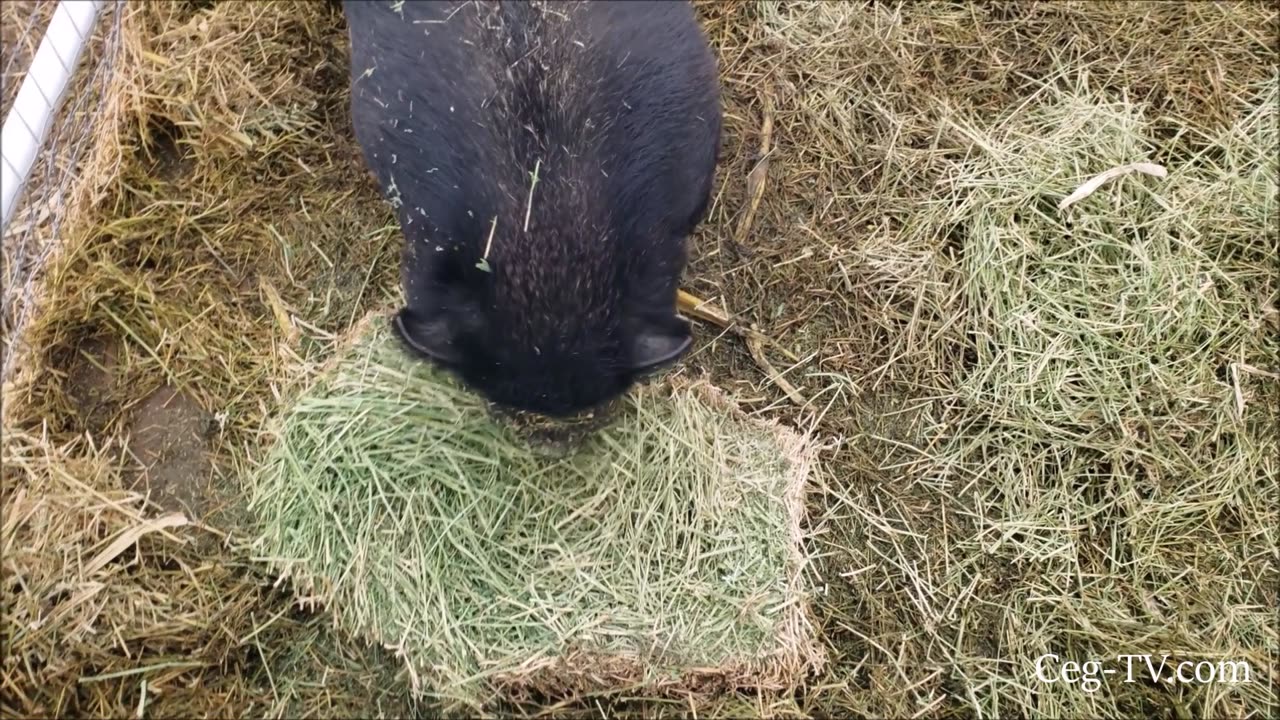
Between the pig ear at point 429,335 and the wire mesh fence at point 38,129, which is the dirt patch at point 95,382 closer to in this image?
the wire mesh fence at point 38,129

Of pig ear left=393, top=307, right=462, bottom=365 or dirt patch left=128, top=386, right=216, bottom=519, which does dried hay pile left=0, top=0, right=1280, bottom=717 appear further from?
pig ear left=393, top=307, right=462, bottom=365

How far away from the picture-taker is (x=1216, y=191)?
393cm

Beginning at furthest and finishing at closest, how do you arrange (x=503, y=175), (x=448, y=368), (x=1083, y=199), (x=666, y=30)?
(x=1083, y=199) → (x=666, y=30) → (x=448, y=368) → (x=503, y=175)

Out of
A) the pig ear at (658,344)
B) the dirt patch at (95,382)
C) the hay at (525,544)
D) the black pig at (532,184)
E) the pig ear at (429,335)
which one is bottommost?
the hay at (525,544)

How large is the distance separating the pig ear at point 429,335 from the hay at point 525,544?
43cm

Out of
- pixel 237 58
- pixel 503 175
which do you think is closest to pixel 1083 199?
pixel 503 175

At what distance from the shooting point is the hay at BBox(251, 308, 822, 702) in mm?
3057

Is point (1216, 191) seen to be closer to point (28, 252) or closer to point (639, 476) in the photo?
point (639, 476)

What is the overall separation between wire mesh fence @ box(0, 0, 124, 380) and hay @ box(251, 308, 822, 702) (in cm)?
124

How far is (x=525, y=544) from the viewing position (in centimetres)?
314

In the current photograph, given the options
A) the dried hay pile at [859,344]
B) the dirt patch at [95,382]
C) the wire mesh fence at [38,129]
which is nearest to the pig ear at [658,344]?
the dried hay pile at [859,344]

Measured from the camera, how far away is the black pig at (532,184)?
2660 millimetres

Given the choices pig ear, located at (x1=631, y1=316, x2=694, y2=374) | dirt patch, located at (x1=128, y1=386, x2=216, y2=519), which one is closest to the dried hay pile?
dirt patch, located at (x1=128, y1=386, x2=216, y2=519)

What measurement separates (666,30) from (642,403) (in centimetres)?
152
